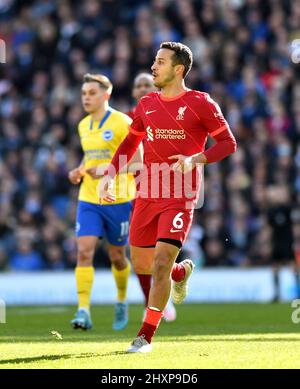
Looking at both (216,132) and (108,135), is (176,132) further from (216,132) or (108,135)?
(108,135)

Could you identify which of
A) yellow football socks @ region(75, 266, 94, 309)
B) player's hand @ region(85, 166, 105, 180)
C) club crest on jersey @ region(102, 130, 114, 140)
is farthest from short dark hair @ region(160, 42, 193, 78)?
yellow football socks @ region(75, 266, 94, 309)

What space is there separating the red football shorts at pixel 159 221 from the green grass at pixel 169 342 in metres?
0.93

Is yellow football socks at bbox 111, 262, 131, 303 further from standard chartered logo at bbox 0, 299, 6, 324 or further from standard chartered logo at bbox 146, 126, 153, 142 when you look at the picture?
standard chartered logo at bbox 146, 126, 153, 142

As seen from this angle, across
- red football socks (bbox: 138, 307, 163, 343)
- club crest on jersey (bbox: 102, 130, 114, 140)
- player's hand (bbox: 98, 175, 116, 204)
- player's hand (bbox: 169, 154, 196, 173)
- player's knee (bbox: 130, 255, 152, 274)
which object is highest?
player's hand (bbox: 169, 154, 196, 173)

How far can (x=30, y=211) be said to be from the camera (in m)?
21.2

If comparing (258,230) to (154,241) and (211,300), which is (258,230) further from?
(154,241)

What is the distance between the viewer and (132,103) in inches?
892

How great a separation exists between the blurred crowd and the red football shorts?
921cm

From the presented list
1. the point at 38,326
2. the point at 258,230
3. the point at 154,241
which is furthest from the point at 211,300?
the point at 154,241

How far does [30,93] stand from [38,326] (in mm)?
11554

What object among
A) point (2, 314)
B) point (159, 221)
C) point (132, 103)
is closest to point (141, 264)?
point (159, 221)

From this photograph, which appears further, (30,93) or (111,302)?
(30,93)

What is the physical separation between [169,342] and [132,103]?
13.0m

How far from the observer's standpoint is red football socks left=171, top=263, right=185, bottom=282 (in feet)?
31.9
